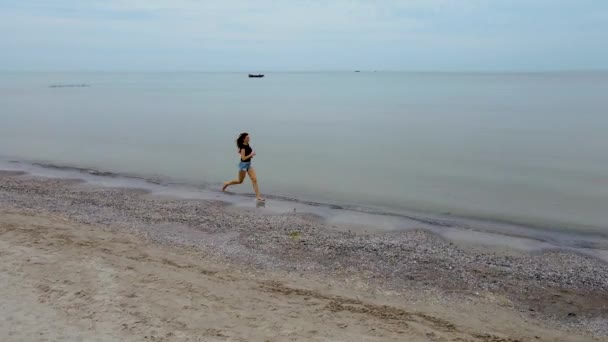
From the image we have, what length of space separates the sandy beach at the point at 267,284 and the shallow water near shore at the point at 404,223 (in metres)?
0.75

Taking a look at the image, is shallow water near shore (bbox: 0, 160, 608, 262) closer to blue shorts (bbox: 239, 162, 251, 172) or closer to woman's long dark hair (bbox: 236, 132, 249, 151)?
blue shorts (bbox: 239, 162, 251, 172)

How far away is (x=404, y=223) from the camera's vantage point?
13.2 m

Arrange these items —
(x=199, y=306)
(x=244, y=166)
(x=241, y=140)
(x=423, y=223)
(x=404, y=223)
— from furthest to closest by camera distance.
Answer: (x=244, y=166) → (x=241, y=140) → (x=423, y=223) → (x=404, y=223) → (x=199, y=306)

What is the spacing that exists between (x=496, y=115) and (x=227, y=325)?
47346 millimetres

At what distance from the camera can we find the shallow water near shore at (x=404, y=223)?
38.6 ft

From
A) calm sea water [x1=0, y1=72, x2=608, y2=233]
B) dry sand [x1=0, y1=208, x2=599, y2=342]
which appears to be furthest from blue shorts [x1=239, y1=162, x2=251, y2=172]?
dry sand [x1=0, y1=208, x2=599, y2=342]

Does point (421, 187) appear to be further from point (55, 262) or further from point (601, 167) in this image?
point (55, 262)

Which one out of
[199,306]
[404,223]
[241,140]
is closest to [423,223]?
[404,223]

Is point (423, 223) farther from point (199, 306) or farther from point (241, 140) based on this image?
point (199, 306)

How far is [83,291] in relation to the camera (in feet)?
23.4

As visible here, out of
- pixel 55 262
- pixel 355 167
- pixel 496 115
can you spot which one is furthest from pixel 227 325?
pixel 496 115

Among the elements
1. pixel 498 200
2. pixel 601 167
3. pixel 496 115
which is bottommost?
pixel 498 200

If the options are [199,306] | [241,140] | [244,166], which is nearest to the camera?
[199,306]

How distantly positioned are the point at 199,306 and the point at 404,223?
7.41 meters
